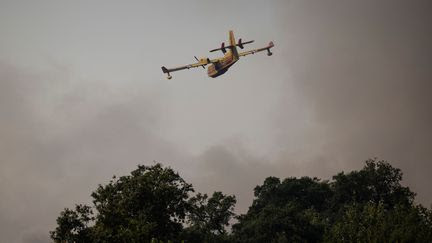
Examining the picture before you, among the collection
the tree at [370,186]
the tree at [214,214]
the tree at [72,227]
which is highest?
the tree at [370,186]

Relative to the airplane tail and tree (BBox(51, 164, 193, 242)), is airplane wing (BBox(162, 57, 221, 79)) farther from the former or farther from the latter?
tree (BBox(51, 164, 193, 242))

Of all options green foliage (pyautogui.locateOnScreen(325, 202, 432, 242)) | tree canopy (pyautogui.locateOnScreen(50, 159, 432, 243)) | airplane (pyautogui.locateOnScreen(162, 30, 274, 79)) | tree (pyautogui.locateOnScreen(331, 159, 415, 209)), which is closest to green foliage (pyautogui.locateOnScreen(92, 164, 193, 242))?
tree canopy (pyautogui.locateOnScreen(50, 159, 432, 243))

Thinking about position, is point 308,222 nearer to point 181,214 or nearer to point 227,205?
point 227,205

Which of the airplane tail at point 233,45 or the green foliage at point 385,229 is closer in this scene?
the green foliage at point 385,229

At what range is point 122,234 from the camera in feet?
180

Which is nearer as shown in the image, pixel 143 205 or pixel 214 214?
pixel 143 205

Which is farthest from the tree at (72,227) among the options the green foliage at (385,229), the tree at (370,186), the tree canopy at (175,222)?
the tree at (370,186)

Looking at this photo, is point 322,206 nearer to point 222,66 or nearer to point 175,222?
point 222,66

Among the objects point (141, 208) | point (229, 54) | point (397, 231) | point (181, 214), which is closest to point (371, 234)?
point (397, 231)

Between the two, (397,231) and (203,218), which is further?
(203,218)

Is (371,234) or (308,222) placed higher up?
(308,222)

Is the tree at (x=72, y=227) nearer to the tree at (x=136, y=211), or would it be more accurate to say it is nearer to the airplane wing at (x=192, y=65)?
the tree at (x=136, y=211)

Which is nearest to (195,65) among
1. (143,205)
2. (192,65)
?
(192,65)

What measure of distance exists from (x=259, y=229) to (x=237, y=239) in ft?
18.7
